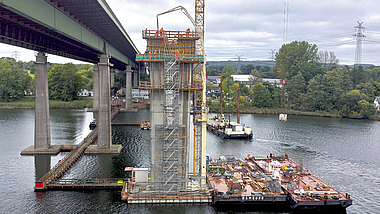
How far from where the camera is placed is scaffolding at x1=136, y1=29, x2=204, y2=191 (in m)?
31.1

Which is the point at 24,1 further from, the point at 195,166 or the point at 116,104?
the point at 116,104

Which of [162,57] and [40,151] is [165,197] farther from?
[40,151]

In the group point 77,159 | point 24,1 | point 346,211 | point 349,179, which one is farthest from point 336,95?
point 24,1

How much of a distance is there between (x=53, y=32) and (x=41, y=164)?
20.2m

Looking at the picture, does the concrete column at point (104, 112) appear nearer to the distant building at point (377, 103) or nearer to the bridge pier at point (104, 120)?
the bridge pier at point (104, 120)

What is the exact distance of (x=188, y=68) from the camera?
32281 mm

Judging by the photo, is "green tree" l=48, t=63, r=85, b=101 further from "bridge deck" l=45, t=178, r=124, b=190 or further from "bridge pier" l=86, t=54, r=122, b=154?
"bridge deck" l=45, t=178, r=124, b=190

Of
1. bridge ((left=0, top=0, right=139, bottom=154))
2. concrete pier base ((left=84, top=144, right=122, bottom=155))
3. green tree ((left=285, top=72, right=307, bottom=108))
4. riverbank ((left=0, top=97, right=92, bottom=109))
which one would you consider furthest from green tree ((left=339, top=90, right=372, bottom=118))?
riverbank ((left=0, top=97, right=92, bottom=109))

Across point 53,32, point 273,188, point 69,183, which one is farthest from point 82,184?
point 273,188

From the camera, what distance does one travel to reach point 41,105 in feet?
158

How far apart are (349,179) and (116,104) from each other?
96.2m

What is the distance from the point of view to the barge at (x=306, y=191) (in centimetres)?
3084

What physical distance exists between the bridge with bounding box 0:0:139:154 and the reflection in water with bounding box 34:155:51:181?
61.6 inches

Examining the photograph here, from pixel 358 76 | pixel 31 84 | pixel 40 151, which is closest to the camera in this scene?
pixel 40 151
